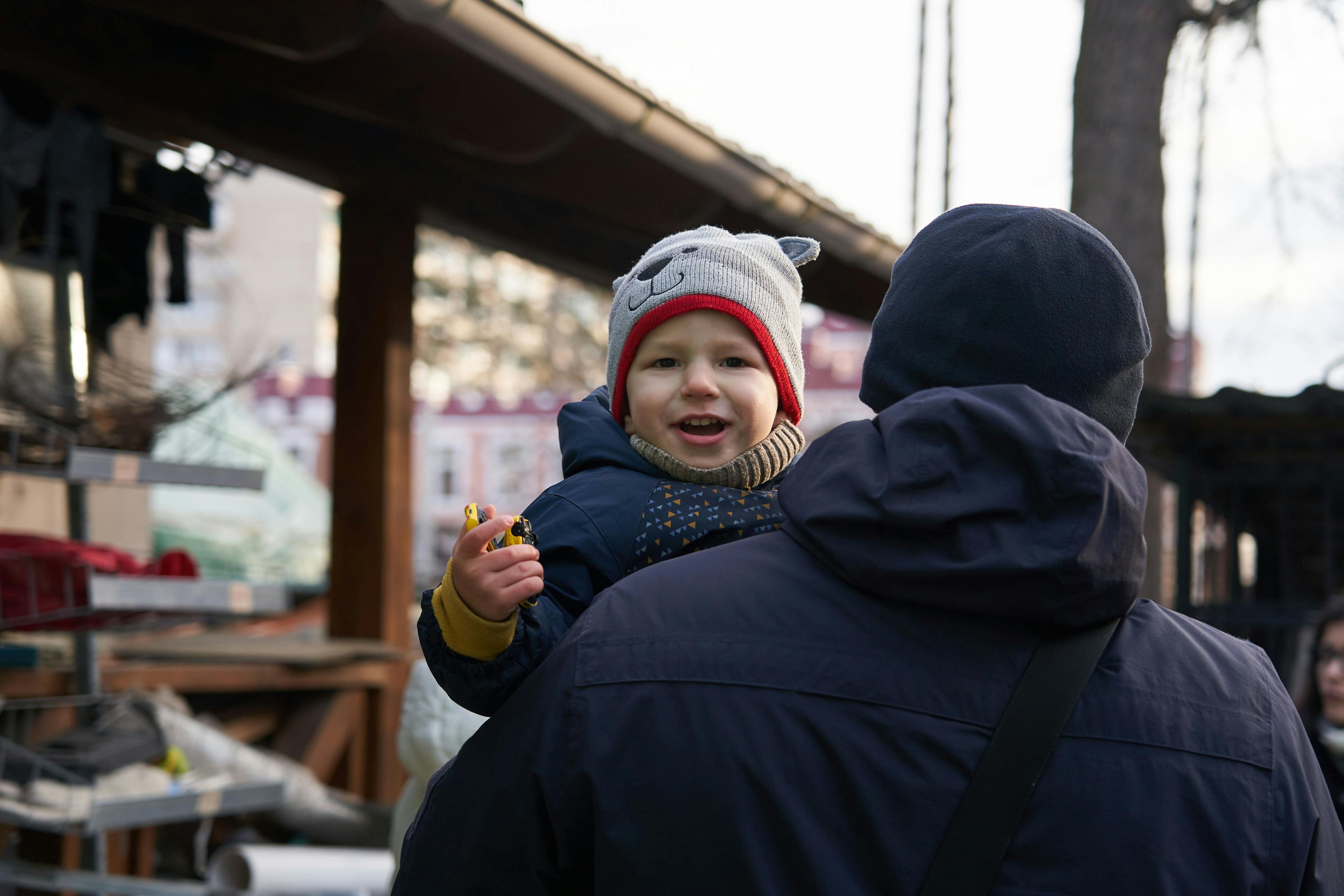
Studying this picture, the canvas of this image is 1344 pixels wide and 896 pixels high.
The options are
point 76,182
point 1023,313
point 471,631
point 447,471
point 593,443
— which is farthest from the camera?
point 447,471

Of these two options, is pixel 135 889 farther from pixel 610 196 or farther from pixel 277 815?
pixel 610 196

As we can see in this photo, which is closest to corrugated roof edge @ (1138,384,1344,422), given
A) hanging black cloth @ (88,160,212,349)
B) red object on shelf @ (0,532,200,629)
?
hanging black cloth @ (88,160,212,349)

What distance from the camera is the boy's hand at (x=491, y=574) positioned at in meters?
1.29

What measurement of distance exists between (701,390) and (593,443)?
0.54ft

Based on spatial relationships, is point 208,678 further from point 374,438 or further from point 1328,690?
point 1328,690

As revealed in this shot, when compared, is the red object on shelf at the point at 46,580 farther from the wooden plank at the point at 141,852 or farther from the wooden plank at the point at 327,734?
the wooden plank at the point at 327,734

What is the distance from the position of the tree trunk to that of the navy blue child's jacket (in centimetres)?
590

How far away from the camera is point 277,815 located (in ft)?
16.3

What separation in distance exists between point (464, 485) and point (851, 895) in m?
34.8

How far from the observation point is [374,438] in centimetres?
566

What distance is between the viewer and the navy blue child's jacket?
1.32 m

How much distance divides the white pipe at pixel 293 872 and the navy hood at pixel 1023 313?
10.3 feet

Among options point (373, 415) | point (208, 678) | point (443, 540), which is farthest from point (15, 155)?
point (443, 540)

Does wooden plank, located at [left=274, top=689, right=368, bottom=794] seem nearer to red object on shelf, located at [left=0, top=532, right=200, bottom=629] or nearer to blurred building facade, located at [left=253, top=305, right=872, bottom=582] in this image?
red object on shelf, located at [left=0, top=532, right=200, bottom=629]
